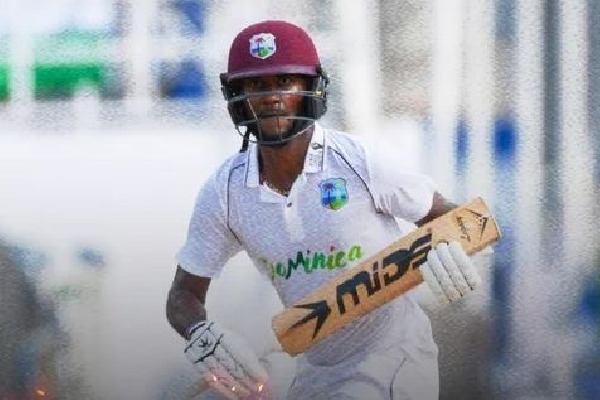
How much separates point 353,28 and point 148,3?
495mm

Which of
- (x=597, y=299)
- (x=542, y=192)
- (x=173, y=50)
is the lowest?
(x=597, y=299)

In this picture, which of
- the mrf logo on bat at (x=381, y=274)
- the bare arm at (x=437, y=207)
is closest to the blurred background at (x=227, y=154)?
the bare arm at (x=437, y=207)

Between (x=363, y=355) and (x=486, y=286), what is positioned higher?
(x=486, y=286)

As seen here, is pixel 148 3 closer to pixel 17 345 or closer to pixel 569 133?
pixel 17 345

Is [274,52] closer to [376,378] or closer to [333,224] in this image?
[333,224]

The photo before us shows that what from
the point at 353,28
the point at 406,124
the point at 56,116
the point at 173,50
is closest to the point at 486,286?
the point at 406,124

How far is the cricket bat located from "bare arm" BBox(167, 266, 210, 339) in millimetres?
203

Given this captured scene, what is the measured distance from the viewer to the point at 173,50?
261 cm

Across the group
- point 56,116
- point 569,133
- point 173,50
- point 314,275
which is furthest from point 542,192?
point 56,116

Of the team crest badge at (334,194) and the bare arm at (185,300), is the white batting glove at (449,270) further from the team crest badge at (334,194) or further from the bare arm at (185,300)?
the bare arm at (185,300)

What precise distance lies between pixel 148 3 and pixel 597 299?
1.28m

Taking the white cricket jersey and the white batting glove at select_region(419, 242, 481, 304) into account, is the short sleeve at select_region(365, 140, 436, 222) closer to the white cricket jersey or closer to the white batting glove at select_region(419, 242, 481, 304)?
the white cricket jersey

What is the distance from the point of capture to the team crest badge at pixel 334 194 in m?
2.62

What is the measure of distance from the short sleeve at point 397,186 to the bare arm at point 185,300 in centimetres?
47
